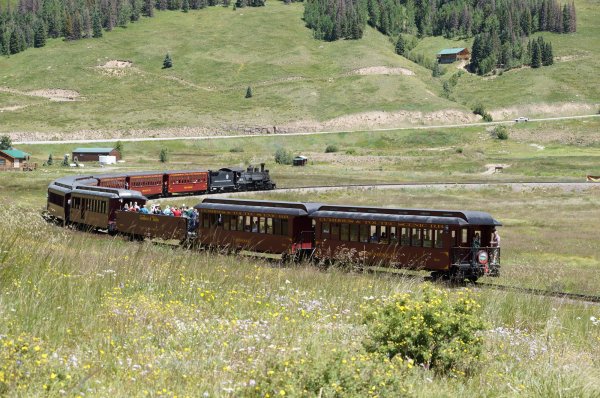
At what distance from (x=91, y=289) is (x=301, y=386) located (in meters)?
5.26

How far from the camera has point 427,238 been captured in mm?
27938

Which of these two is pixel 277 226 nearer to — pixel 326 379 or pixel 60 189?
pixel 60 189

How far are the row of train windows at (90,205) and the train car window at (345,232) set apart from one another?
15.9 metres

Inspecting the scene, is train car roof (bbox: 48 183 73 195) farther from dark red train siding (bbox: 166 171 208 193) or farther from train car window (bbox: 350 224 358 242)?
dark red train siding (bbox: 166 171 208 193)

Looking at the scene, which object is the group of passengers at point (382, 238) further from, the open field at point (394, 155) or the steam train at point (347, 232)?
the open field at point (394, 155)

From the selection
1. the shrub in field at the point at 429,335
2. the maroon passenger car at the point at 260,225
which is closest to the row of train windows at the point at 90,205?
the maroon passenger car at the point at 260,225

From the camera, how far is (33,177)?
A: 8000 cm

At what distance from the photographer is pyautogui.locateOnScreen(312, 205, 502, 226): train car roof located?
2777 cm

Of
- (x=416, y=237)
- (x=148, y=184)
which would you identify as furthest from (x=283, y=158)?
(x=416, y=237)

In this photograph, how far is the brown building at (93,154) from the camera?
4483 inches

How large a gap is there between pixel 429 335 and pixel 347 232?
1978 cm

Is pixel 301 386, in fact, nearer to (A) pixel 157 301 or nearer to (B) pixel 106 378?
(B) pixel 106 378

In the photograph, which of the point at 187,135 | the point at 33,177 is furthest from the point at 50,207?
the point at 187,135

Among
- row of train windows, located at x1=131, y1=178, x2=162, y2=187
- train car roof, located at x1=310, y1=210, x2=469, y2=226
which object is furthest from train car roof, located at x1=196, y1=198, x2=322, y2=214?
row of train windows, located at x1=131, y1=178, x2=162, y2=187
